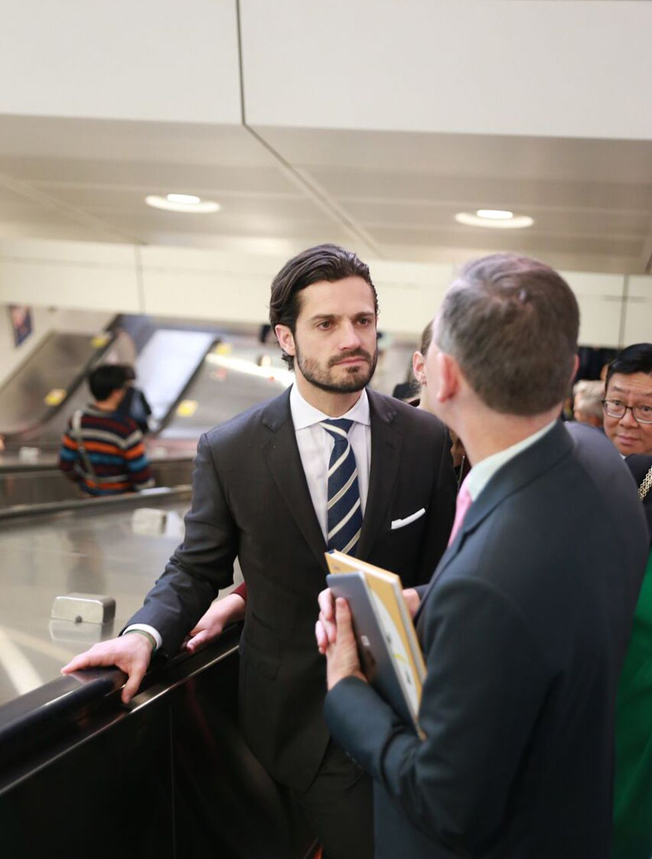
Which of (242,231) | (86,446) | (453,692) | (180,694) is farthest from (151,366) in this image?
(453,692)

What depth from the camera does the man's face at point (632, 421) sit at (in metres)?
2.24

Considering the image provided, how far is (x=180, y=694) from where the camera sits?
2.12 m

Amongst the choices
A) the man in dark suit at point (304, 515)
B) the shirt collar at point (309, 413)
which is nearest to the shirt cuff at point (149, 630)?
the man in dark suit at point (304, 515)

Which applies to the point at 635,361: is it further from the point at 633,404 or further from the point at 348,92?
the point at 348,92

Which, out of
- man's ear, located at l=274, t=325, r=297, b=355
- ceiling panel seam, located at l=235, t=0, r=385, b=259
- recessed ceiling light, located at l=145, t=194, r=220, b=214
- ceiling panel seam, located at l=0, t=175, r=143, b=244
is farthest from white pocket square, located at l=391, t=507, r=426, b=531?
ceiling panel seam, located at l=0, t=175, r=143, b=244

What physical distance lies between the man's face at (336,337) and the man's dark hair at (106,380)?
438cm

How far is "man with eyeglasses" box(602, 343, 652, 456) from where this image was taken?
2.24m

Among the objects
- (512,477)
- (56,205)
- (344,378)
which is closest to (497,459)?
(512,477)

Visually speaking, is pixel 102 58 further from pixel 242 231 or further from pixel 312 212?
pixel 242 231

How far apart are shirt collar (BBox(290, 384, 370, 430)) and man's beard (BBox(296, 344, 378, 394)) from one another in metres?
0.09

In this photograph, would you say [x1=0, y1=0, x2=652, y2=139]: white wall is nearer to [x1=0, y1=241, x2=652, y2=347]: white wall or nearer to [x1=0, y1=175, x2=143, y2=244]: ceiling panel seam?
[x1=0, y1=175, x2=143, y2=244]: ceiling panel seam

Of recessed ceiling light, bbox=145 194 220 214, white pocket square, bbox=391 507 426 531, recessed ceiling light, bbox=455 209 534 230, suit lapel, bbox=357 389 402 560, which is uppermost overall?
recessed ceiling light, bbox=145 194 220 214

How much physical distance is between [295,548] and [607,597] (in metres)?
0.94

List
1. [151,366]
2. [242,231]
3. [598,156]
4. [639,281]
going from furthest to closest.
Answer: [151,366] → [639,281] → [242,231] → [598,156]
